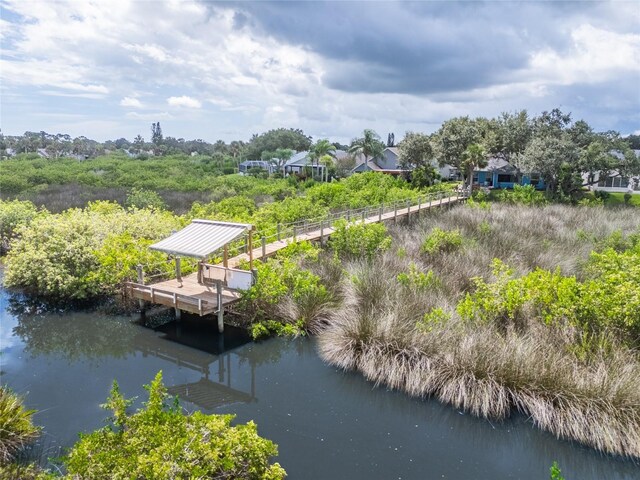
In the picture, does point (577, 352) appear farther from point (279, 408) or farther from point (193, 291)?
point (193, 291)

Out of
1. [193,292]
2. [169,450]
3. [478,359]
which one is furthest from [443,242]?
[169,450]

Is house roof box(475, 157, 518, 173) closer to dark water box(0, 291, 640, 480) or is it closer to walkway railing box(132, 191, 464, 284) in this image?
walkway railing box(132, 191, 464, 284)

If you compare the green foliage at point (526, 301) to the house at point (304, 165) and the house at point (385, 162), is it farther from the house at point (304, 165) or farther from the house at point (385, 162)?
the house at point (385, 162)

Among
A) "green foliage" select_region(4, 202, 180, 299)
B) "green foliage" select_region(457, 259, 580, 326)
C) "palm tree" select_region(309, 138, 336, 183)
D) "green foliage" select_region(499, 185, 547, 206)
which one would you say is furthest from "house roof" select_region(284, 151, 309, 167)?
"green foliage" select_region(457, 259, 580, 326)

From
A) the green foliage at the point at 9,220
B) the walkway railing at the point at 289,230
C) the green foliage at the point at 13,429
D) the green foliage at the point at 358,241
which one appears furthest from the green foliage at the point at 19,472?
the green foliage at the point at 9,220

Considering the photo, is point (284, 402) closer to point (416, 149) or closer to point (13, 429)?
point (13, 429)

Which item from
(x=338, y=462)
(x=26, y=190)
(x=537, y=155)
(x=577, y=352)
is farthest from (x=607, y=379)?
(x=26, y=190)
